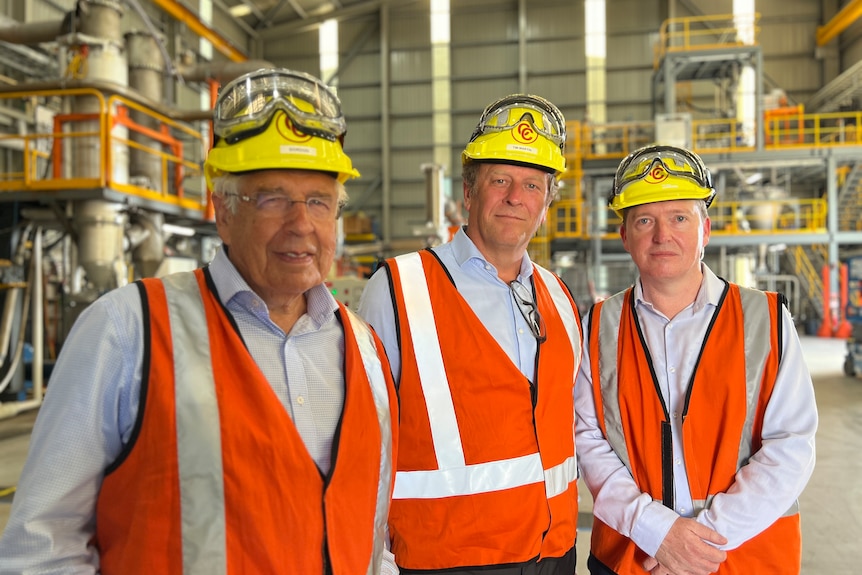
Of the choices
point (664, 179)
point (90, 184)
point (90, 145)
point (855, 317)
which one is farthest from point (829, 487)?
point (90, 145)

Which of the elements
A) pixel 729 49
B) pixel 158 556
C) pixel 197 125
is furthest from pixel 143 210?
pixel 729 49

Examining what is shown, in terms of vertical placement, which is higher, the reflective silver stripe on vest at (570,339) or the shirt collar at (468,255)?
the shirt collar at (468,255)

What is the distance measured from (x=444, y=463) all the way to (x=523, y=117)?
135 centimetres

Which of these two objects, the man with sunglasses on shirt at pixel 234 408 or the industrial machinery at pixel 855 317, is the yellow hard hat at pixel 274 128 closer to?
the man with sunglasses on shirt at pixel 234 408

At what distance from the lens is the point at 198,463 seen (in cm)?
131

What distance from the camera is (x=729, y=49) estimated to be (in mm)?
15992

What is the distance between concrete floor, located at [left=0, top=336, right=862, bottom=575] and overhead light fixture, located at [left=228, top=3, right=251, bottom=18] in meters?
19.0

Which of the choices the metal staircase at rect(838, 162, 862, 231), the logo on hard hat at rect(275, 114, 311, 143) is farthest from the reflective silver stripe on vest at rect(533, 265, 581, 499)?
the metal staircase at rect(838, 162, 862, 231)

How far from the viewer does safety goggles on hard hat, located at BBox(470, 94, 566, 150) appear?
2.38 meters

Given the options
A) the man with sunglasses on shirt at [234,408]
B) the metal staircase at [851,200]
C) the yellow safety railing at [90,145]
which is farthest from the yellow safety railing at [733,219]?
the man with sunglasses on shirt at [234,408]

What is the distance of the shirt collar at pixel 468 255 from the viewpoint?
2.33m

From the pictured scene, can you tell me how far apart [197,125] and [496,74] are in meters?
11.4

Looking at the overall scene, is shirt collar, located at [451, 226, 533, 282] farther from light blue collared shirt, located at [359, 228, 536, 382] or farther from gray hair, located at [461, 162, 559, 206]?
gray hair, located at [461, 162, 559, 206]

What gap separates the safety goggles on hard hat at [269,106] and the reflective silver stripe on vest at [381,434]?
530 millimetres
